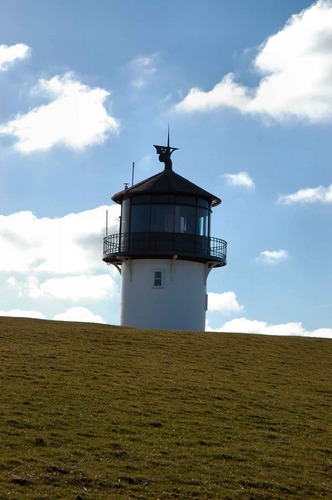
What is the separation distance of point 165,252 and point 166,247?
308mm

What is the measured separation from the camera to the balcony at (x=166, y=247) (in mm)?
46969

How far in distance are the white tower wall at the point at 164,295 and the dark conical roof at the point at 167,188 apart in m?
3.87

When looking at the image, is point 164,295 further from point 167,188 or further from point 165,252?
point 167,188

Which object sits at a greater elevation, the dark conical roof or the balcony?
the dark conical roof

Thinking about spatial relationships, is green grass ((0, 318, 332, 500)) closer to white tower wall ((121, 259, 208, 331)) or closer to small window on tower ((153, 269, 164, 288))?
white tower wall ((121, 259, 208, 331))

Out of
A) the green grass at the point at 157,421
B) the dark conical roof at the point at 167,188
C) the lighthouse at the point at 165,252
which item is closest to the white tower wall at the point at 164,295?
Result: the lighthouse at the point at 165,252

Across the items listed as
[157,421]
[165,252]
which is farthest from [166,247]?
[157,421]

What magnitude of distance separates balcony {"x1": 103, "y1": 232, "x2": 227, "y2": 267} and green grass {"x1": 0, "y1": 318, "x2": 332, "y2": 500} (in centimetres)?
1314

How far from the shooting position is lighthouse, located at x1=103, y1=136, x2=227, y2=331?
156 ft

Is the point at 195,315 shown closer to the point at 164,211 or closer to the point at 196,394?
the point at 164,211

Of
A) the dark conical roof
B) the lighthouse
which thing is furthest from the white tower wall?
the dark conical roof

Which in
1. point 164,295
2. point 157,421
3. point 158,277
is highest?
point 158,277

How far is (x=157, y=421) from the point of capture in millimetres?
21500

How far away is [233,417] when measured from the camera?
22906 millimetres
